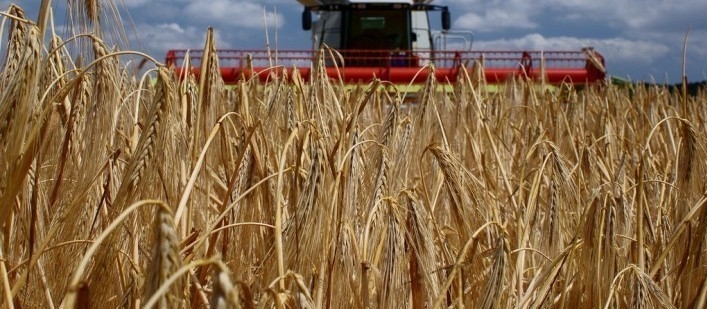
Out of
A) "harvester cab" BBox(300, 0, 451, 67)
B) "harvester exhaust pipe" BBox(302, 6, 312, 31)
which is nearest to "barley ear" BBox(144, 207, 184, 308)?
"harvester exhaust pipe" BBox(302, 6, 312, 31)

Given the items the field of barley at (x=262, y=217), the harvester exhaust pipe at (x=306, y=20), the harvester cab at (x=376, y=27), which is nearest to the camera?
the field of barley at (x=262, y=217)

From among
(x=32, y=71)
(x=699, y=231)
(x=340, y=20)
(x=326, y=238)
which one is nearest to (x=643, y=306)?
(x=699, y=231)

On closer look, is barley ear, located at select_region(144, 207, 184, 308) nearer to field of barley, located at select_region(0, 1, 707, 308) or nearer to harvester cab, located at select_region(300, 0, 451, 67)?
field of barley, located at select_region(0, 1, 707, 308)

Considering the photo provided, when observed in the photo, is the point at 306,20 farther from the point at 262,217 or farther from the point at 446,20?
the point at 262,217

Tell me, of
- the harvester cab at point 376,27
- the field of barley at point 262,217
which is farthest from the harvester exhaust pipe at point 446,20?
the field of barley at point 262,217

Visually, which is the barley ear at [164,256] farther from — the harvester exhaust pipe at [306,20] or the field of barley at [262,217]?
the harvester exhaust pipe at [306,20]

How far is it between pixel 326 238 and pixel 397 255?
0.11 meters

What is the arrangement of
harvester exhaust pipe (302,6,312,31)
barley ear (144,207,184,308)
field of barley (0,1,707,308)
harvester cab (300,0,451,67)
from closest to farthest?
barley ear (144,207,184,308) → field of barley (0,1,707,308) → harvester exhaust pipe (302,6,312,31) → harvester cab (300,0,451,67)

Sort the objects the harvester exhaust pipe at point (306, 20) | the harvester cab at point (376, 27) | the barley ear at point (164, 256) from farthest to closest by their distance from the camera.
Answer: the harvester cab at point (376, 27)
the harvester exhaust pipe at point (306, 20)
the barley ear at point (164, 256)

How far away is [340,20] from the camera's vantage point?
12.7 meters

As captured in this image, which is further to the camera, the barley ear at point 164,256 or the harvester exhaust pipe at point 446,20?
the harvester exhaust pipe at point 446,20

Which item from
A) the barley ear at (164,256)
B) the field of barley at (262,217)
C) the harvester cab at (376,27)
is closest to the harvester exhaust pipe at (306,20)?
the harvester cab at (376,27)

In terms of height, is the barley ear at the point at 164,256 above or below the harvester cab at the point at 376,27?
below

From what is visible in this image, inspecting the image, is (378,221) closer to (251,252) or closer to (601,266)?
(251,252)
